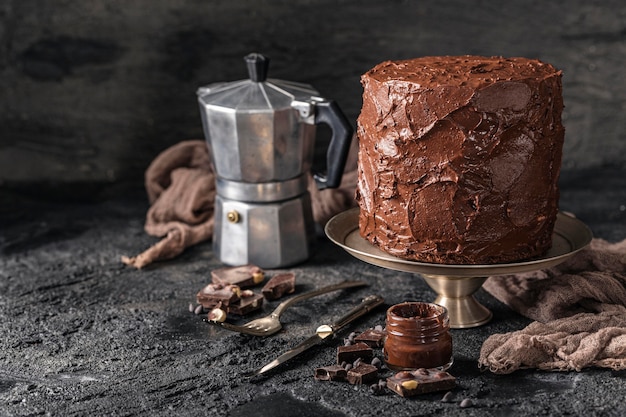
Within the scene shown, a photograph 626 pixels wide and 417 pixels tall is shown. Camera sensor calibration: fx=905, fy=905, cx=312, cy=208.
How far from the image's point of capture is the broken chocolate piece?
1587 mm

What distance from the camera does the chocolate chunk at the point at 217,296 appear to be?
6.53ft

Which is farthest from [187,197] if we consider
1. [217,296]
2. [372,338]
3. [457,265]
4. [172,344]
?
[457,265]

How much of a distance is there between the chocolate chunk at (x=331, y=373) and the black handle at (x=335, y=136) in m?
0.64

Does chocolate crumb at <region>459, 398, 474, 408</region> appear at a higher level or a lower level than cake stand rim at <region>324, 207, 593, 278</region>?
lower

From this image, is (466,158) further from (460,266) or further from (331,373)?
(331,373)

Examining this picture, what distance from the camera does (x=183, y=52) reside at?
2.76 meters

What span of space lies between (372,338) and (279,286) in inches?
14.3

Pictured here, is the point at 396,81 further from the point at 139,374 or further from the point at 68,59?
the point at 68,59

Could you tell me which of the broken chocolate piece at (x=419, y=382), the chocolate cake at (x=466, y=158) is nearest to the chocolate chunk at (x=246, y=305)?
the chocolate cake at (x=466, y=158)

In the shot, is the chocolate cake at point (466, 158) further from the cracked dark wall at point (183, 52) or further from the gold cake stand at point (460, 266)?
the cracked dark wall at point (183, 52)

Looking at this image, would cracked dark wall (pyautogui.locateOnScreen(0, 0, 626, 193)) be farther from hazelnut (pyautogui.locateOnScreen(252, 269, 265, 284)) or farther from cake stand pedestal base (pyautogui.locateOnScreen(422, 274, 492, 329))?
cake stand pedestal base (pyautogui.locateOnScreen(422, 274, 492, 329))

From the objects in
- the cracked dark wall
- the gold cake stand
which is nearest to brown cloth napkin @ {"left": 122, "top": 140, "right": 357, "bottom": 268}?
the cracked dark wall

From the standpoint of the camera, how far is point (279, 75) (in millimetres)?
2779

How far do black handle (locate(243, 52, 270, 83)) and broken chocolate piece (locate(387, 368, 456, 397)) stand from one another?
890 mm
